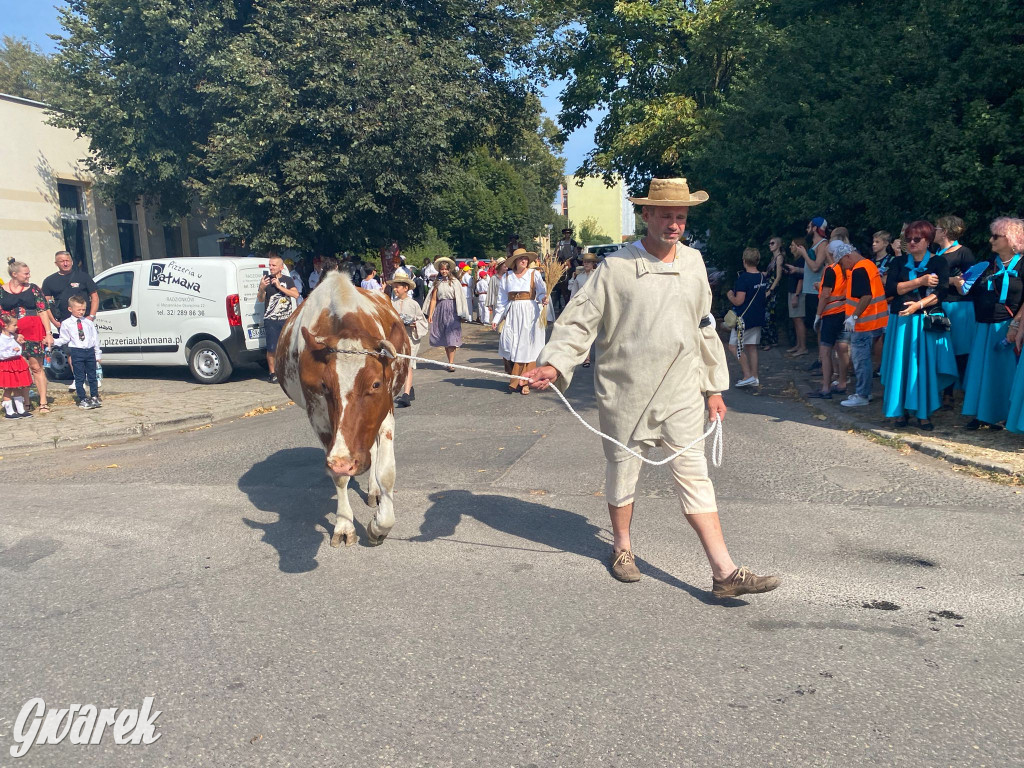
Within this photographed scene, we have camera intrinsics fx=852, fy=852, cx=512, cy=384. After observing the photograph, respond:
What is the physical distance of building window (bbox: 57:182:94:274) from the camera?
2336 cm

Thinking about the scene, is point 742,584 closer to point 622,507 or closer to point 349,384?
point 622,507

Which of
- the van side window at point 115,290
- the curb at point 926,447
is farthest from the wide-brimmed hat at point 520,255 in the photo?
the van side window at point 115,290

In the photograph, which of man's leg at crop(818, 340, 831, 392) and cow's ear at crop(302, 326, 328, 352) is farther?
man's leg at crop(818, 340, 831, 392)

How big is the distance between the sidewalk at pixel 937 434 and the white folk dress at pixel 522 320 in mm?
3267

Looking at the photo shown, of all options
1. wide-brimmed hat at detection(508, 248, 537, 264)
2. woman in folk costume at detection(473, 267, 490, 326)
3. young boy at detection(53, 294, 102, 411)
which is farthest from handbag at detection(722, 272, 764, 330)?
woman in folk costume at detection(473, 267, 490, 326)

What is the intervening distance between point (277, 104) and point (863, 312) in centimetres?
1244

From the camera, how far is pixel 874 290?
928 centimetres

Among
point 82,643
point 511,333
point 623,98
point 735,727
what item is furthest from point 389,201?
point 735,727

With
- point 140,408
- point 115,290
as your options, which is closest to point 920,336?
point 140,408

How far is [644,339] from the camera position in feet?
15.2

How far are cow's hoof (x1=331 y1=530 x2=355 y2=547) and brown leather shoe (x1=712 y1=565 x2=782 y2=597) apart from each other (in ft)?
8.18

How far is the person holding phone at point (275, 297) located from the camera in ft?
42.3

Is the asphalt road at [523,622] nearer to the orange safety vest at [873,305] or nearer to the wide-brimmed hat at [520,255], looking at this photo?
the orange safety vest at [873,305]

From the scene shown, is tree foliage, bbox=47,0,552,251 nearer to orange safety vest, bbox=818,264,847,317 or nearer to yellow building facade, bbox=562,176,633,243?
orange safety vest, bbox=818,264,847,317
